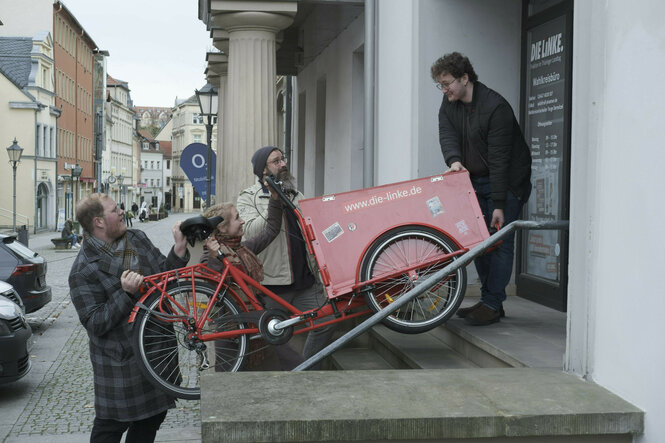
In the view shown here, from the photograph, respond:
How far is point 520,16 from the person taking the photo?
799 centimetres

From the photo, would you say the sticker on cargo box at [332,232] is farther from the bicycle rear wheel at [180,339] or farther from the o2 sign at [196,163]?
the o2 sign at [196,163]

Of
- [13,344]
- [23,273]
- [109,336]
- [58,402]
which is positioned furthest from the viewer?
[23,273]

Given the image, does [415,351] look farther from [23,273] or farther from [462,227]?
[23,273]

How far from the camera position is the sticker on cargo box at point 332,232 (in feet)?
17.6

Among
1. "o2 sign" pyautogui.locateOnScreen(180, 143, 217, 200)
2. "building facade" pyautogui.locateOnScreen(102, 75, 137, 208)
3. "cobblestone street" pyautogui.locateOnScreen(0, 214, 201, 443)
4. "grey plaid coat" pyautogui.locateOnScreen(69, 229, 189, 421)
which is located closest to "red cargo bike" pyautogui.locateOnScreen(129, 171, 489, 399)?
"grey plaid coat" pyautogui.locateOnScreen(69, 229, 189, 421)

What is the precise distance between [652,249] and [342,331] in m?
3.86

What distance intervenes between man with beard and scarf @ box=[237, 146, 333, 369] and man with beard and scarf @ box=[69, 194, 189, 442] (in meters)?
1.07

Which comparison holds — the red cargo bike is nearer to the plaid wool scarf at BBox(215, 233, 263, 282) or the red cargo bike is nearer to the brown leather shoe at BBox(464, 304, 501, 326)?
the plaid wool scarf at BBox(215, 233, 263, 282)

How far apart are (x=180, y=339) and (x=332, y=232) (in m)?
1.11

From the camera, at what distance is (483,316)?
233 inches

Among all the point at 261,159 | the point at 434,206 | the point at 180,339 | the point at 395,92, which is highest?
the point at 395,92

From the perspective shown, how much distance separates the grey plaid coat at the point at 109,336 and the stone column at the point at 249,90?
228 inches

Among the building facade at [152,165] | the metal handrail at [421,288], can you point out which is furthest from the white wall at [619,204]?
the building facade at [152,165]

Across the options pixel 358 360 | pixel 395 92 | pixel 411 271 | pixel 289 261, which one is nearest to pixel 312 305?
pixel 289 261
